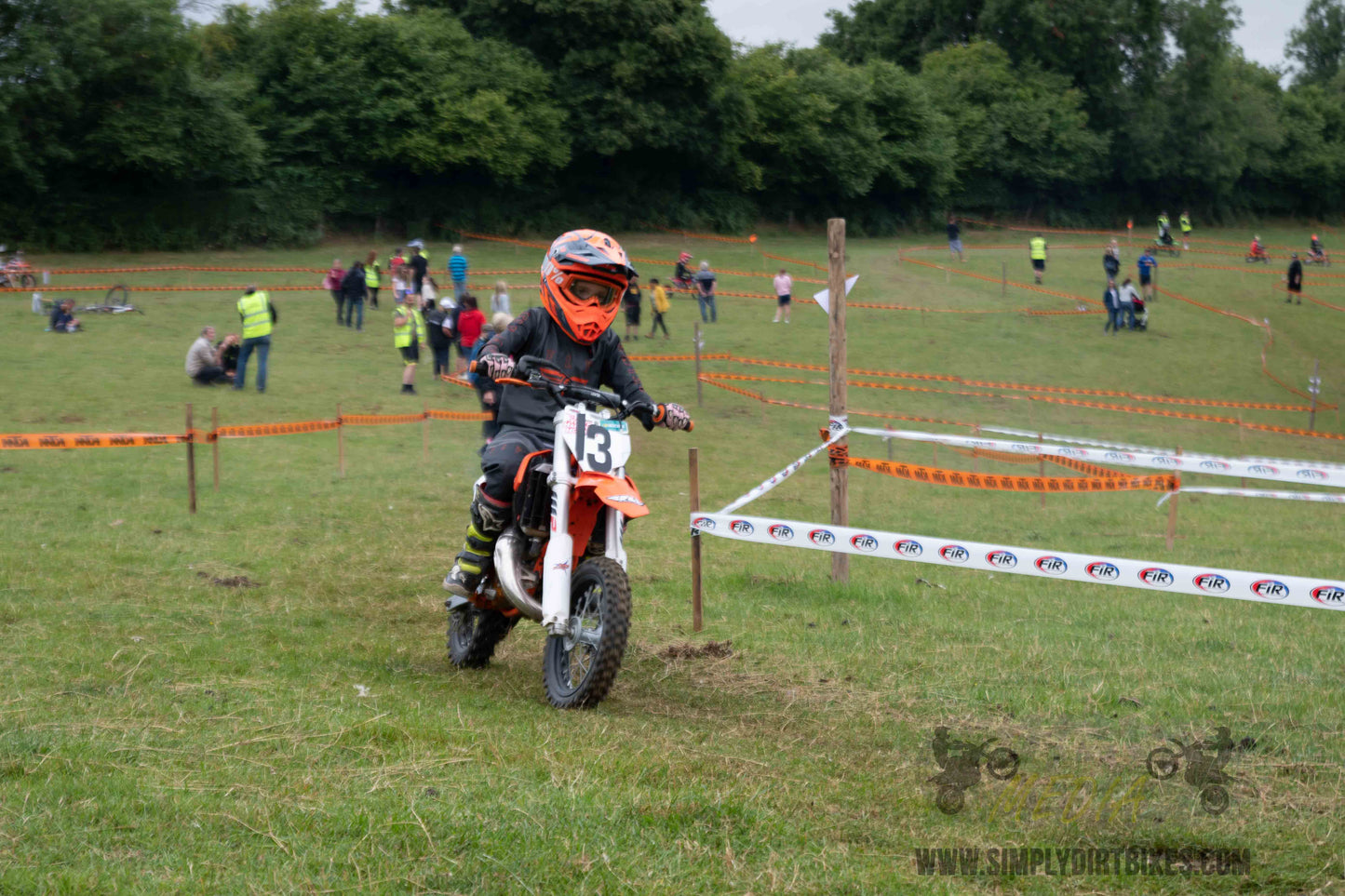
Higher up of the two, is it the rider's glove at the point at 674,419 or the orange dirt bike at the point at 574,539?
the rider's glove at the point at 674,419

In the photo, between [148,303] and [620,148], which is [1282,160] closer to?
[620,148]

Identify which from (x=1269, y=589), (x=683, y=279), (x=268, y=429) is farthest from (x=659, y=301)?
(x=1269, y=589)

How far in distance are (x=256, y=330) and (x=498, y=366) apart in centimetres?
1691

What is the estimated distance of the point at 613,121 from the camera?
54156 mm

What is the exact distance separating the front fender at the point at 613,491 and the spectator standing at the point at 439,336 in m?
17.5

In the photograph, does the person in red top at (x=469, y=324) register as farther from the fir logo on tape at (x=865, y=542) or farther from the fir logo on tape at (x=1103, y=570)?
the fir logo on tape at (x=1103, y=570)

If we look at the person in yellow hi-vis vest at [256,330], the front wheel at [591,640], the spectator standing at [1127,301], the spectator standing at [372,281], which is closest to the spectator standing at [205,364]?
the person in yellow hi-vis vest at [256,330]

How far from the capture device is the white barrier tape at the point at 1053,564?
18.9 feet

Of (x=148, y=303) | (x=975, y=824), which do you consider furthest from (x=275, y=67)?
(x=975, y=824)

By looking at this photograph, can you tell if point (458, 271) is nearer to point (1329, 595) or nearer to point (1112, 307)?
point (1112, 307)

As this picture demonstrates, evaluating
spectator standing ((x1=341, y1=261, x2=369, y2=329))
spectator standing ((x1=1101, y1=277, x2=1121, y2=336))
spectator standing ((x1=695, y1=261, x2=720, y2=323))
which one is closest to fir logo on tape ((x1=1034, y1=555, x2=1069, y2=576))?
spectator standing ((x1=341, y1=261, x2=369, y2=329))

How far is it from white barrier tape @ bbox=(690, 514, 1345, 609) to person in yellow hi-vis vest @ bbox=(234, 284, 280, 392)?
51.8ft

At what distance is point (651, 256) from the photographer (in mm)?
48688

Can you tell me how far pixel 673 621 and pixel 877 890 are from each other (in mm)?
4932
